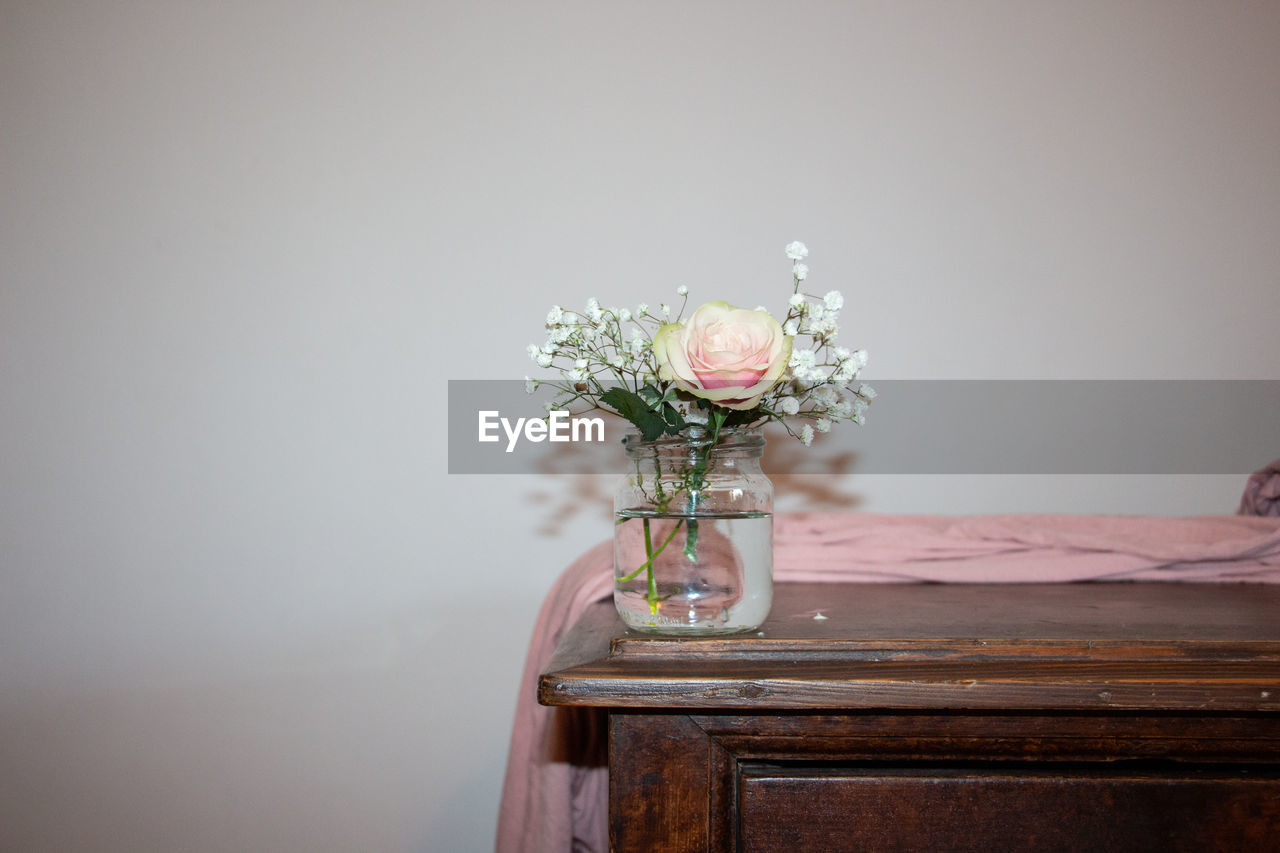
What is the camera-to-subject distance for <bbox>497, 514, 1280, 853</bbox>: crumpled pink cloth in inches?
40.3

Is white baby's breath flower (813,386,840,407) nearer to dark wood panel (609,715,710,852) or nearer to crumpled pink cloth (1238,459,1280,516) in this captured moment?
dark wood panel (609,715,710,852)

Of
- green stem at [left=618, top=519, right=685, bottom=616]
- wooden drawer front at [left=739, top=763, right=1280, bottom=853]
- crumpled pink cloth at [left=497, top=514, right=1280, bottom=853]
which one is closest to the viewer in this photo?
wooden drawer front at [left=739, top=763, right=1280, bottom=853]

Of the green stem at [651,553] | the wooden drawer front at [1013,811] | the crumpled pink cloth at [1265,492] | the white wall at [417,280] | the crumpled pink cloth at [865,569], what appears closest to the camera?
the wooden drawer front at [1013,811]

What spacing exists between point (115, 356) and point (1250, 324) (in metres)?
1.88

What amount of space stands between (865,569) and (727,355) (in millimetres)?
457

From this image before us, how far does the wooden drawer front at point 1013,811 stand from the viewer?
2.15 ft

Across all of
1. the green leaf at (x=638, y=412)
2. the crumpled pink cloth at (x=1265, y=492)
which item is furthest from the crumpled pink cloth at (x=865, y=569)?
the green leaf at (x=638, y=412)

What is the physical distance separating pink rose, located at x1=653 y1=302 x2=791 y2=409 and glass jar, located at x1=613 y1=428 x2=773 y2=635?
0.22 ft

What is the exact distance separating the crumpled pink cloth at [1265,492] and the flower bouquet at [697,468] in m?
0.85

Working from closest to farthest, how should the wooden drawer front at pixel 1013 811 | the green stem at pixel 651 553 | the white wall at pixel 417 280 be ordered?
the wooden drawer front at pixel 1013 811, the green stem at pixel 651 553, the white wall at pixel 417 280

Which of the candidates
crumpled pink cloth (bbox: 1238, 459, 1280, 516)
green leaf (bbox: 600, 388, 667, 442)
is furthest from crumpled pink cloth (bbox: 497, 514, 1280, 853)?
green leaf (bbox: 600, 388, 667, 442)

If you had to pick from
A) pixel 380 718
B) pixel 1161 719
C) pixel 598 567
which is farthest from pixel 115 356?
pixel 1161 719

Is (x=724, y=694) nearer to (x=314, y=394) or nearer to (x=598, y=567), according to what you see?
(x=598, y=567)

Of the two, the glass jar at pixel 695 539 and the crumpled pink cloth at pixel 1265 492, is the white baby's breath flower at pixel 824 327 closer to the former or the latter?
the glass jar at pixel 695 539
